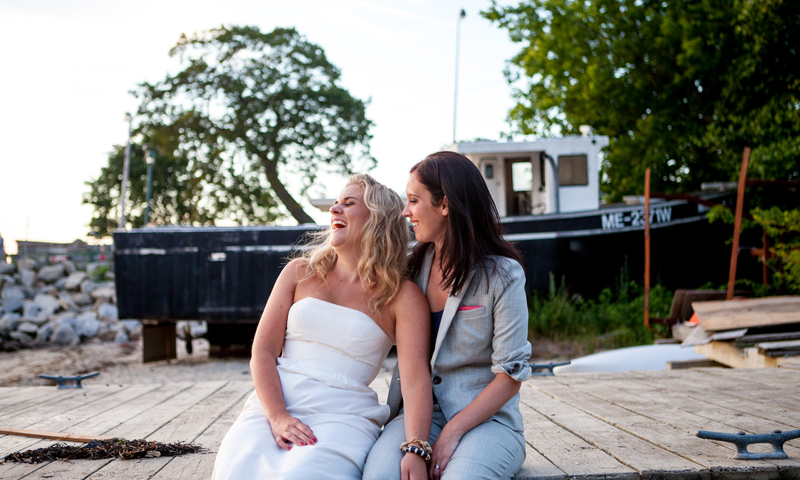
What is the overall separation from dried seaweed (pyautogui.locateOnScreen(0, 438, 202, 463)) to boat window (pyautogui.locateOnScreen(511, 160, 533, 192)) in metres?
9.16

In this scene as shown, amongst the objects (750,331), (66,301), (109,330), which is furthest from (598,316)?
(66,301)

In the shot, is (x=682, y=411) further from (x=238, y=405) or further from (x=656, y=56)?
(x=656, y=56)

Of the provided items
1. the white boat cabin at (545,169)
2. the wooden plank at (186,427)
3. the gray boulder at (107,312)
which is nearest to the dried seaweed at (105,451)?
the wooden plank at (186,427)

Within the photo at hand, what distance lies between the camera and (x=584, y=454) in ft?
7.23

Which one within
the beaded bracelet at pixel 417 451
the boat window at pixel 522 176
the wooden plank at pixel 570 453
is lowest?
the wooden plank at pixel 570 453

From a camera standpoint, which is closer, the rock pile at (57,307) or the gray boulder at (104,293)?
the rock pile at (57,307)

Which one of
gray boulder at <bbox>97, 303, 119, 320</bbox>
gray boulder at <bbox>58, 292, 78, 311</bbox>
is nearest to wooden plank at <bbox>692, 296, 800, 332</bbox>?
gray boulder at <bbox>97, 303, 119, 320</bbox>

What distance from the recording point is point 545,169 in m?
10.7

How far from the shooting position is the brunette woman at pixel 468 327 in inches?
70.7

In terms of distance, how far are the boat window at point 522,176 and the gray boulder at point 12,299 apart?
15301 millimetres

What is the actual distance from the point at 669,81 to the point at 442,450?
43.6ft

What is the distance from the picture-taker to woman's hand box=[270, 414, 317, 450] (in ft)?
5.86

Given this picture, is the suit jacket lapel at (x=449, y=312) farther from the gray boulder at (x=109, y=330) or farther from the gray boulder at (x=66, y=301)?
the gray boulder at (x=66, y=301)

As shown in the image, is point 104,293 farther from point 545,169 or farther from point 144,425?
point 144,425
